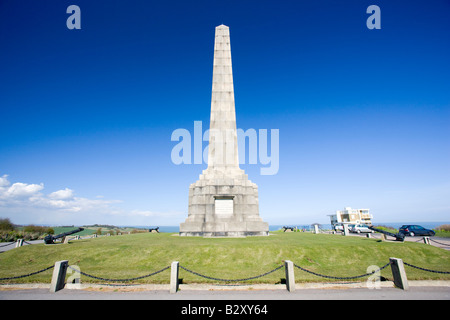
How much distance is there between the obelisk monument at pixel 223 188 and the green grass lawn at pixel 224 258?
5055 millimetres

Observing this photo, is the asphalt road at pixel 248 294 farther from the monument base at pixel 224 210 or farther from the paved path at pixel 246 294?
the monument base at pixel 224 210

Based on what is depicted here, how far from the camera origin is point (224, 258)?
1128cm

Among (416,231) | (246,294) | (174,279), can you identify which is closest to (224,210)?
(174,279)

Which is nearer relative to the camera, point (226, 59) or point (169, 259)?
point (169, 259)

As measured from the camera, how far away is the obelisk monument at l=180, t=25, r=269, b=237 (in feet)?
58.1

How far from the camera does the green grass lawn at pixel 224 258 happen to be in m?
9.87

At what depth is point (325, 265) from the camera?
10.7m

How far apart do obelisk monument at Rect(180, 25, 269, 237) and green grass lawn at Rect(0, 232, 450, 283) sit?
199 inches

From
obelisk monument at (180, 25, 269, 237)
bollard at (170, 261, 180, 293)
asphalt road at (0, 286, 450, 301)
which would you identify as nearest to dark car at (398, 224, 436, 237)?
obelisk monument at (180, 25, 269, 237)

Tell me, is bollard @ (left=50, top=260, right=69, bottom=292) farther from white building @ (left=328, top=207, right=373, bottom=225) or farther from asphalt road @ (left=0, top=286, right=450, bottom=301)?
white building @ (left=328, top=207, right=373, bottom=225)

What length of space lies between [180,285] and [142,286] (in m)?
1.47

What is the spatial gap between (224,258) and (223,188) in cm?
764
